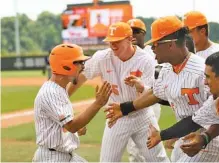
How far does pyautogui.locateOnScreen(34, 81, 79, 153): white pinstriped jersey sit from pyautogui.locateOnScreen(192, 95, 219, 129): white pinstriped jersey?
3.52ft

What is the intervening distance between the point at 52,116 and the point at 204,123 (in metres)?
1.27

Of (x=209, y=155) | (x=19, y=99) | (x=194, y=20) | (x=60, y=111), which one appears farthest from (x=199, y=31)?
(x=19, y=99)

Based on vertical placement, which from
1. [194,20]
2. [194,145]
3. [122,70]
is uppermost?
[194,20]

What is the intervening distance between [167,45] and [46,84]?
1087 mm

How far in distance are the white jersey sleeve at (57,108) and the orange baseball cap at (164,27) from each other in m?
0.93

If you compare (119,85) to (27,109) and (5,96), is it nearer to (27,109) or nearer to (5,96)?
(27,109)

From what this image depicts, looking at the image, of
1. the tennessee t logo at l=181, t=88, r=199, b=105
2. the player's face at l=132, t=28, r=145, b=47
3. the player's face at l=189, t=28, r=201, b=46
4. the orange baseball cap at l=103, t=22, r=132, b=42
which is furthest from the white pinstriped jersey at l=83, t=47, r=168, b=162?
the tennessee t logo at l=181, t=88, r=199, b=105

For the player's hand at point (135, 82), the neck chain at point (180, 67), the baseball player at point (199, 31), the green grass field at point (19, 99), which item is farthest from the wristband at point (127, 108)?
the green grass field at point (19, 99)

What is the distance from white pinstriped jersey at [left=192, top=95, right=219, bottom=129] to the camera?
422 cm

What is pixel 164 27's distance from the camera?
4.74 meters

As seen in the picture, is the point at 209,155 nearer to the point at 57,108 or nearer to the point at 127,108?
the point at 127,108

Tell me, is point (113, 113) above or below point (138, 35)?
below

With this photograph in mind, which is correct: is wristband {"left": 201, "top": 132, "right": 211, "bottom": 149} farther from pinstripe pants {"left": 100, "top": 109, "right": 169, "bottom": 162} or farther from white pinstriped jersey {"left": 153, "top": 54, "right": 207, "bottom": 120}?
pinstripe pants {"left": 100, "top": 109, "right": 169, "bottom": 162}

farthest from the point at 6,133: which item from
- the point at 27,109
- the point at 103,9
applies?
the point at 103,9
